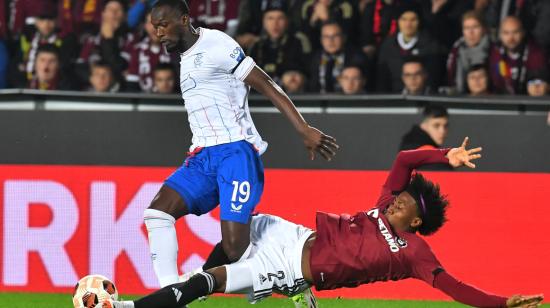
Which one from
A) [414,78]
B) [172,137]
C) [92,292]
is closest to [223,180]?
[92,292]

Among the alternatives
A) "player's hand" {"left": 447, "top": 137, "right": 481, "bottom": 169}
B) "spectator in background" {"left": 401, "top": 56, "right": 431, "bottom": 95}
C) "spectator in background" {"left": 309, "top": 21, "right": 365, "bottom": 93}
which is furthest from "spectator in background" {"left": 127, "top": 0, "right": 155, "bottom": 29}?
"player's hand" {"left": 447, "top": 137, "right": 481, "bottom": 169}

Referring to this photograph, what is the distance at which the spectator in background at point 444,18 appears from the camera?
11000 millimetres

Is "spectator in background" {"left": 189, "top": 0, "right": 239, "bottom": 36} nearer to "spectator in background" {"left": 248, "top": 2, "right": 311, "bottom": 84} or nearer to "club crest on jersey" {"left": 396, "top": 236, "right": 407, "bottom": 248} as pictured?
"spectator in background" {"left": 248, "top": 2, "right": 311, "bottom": 84}

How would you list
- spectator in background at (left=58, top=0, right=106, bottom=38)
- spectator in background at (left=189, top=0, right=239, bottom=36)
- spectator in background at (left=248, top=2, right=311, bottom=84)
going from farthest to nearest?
spectator in background at (left=58, top=0, right=106, bottom=38) → spectator in background at (left=189, top=0, right=239, bottom=36) → spectator in background at (left=248, top=2, right=311, bottom=84)

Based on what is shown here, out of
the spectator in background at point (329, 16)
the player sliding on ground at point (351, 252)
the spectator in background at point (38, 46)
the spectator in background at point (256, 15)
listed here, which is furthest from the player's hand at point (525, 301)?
the spectator in background at point (38, 46)

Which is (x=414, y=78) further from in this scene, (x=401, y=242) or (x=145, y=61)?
(x=401, y=242)

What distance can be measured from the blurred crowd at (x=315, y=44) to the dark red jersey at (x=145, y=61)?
0.5 inches

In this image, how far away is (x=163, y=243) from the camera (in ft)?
22.4

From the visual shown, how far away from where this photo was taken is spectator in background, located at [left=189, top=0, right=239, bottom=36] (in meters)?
11.8

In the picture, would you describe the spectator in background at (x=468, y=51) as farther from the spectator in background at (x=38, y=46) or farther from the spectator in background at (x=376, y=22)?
the spectator in background at (x=38, y=46)

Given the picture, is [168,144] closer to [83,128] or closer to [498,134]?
[83,128]

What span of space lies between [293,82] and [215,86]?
4.04m

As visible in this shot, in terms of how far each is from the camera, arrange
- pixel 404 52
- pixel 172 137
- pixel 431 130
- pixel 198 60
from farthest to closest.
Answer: pixel 404 52, pixel 172 137, pixel 431 130, pixel 198 60

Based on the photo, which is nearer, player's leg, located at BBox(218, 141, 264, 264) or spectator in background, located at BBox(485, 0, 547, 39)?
player's leg, located at BBox(218, 141, 264, 264)
